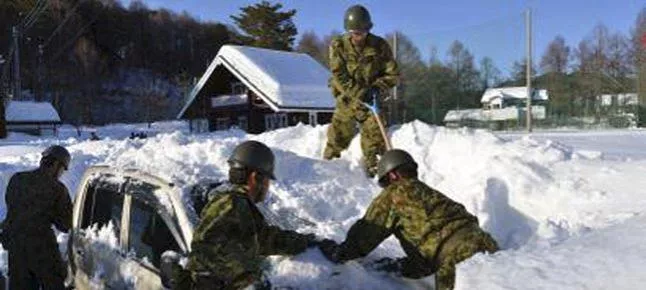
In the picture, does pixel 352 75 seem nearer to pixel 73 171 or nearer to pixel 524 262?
pixel 524 262

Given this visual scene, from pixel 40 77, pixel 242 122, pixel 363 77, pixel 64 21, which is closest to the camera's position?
pixel 363 77

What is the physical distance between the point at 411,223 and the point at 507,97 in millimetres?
40275

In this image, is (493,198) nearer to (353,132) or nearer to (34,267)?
(353,132)

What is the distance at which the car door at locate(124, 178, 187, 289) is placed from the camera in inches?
203

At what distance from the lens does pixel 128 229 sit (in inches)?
222

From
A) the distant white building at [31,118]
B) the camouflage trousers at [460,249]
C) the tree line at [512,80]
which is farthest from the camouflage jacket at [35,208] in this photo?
the distant white building at [31,118]

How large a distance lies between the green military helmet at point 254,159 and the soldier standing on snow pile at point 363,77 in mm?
4462

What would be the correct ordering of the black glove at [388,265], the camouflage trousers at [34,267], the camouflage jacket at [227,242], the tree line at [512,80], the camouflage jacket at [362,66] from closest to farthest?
the camouflage jacket at [227,242] < the black glove at [388,265] < the camouflage trousers at [34,267] < the camouflage jacket at [362,66] < the tree line at [512,80]

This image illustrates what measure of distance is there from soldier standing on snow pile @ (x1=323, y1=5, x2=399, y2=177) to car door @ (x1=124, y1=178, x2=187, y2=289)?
373 cm

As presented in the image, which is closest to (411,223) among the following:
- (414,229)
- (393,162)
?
(414,229)

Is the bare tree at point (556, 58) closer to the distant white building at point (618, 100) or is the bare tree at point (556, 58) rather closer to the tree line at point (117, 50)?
the distant white building at point (618, 100)

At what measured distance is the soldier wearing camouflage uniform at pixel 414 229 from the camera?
486cm

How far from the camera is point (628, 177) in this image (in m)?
7.67

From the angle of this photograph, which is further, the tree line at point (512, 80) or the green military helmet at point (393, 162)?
the tree line at point (512, 80)
